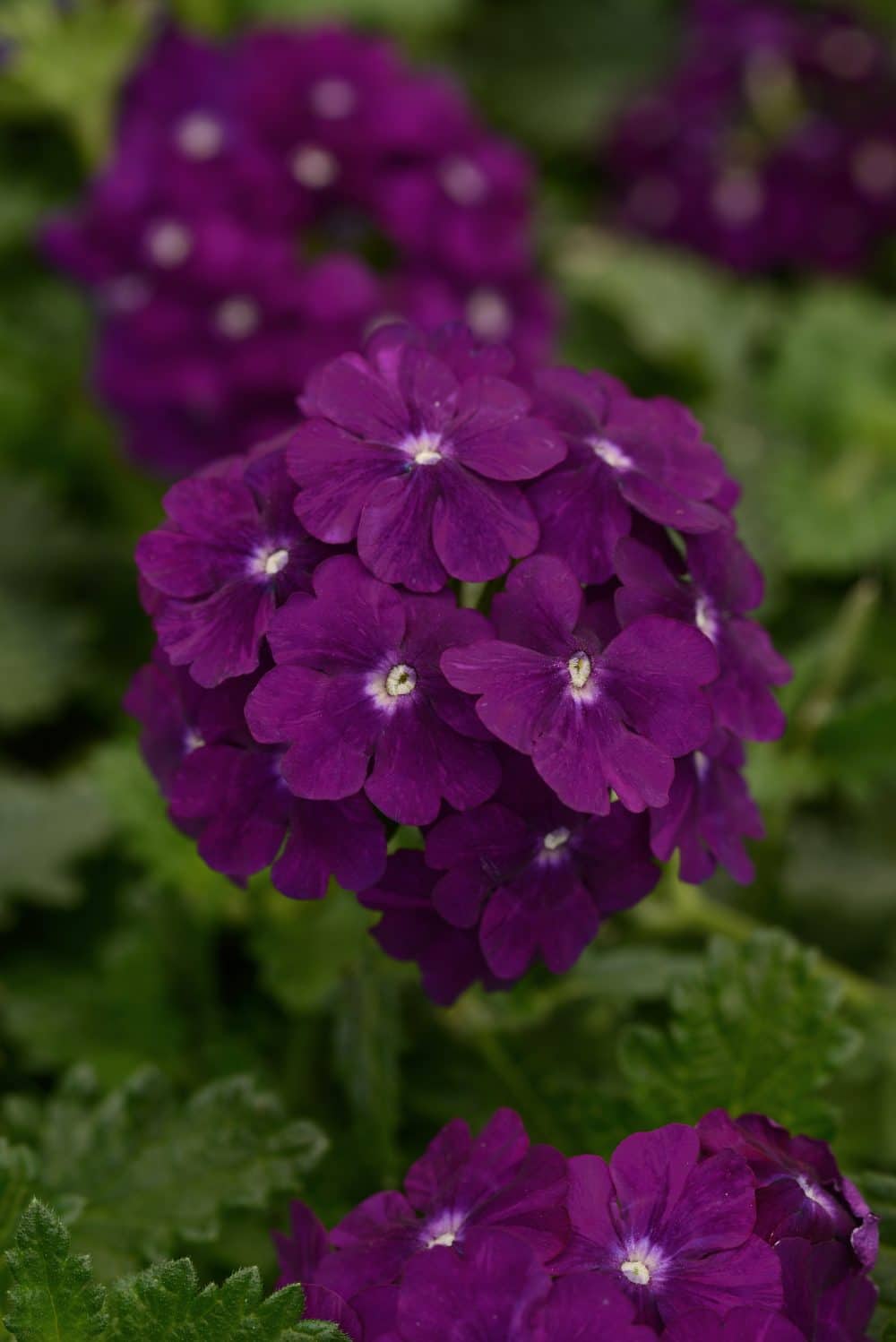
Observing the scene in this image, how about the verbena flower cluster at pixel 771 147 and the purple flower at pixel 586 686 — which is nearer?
the purple flower at pixel 586 686

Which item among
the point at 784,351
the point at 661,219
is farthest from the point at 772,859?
the point at 661,219

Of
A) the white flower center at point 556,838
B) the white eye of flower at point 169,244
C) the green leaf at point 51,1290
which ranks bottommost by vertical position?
the green leaf at point 51,1290

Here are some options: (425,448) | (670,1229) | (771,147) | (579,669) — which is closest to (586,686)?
(579,669)

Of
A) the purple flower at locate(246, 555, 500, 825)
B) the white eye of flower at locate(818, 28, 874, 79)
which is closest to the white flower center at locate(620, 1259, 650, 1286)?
the purple flower at locate(246, 555, 500, 825)

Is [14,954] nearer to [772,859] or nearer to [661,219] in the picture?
[772,859]

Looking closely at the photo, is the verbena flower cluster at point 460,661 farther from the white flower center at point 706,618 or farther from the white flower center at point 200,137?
the white flower center at point 200,137

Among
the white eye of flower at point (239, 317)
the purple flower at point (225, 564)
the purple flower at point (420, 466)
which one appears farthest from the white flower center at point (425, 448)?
the white eye of flower at point (239, 317)

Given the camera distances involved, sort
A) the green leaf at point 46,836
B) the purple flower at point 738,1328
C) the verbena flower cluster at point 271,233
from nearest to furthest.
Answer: the purple flower at point 738,1328 → the green leaf at point 46,836 → the verbena flower cluster at point 271,233
